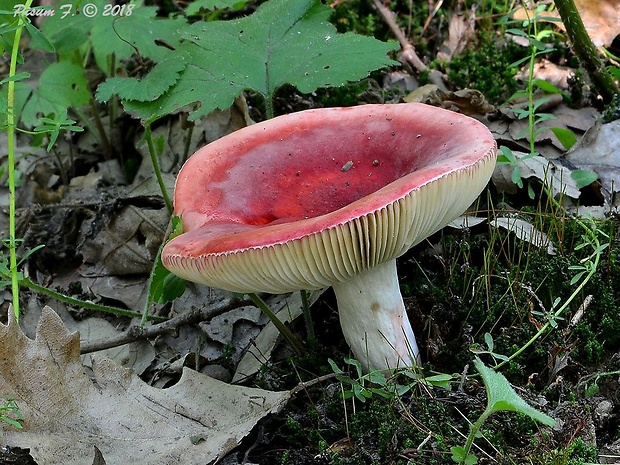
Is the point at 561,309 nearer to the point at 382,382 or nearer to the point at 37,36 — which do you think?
the point at 382,382

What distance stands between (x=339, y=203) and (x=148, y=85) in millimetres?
1149

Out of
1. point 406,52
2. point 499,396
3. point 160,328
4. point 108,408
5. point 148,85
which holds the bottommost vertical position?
point 160,328

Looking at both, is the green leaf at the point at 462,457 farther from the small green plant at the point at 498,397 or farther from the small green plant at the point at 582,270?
the small green plant at the point at 582,270

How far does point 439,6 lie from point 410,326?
2958 millimetres

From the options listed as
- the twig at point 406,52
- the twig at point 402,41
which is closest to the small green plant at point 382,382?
the twig at point 406,52

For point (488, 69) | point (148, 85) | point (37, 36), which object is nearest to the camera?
point (37, 36)

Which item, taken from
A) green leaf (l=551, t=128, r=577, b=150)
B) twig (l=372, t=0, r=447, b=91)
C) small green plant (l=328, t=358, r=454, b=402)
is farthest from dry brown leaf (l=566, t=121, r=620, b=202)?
small green plant (l=328, t=358, r=454, b=402)

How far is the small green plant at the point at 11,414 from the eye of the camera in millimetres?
2148

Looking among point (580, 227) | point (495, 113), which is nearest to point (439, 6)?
point (495, 113)

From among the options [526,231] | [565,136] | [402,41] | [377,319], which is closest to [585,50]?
[565,136]

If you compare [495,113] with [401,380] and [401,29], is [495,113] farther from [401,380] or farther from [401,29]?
[401,380]

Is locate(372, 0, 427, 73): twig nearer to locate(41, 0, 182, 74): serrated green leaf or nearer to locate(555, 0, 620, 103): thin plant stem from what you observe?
locate(555, 0, 620, 103): thin plant stem

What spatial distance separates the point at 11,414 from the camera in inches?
93.7

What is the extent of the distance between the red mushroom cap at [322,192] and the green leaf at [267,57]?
46 cm
